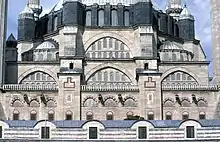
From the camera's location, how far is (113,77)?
50125mm

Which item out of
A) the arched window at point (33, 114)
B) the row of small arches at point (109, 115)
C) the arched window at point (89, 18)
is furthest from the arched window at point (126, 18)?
the arched window at point (33, 114)

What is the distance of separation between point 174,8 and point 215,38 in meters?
18.2

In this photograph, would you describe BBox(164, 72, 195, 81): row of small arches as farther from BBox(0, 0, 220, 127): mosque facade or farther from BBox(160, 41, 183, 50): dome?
BBox(160, 41, 183, 50): dome

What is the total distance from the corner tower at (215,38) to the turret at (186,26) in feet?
31.4

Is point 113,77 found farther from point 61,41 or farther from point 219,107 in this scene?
point 219,107

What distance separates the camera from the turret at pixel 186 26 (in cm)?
5900

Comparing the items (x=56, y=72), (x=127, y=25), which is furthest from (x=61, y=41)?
(x=127, y=25)

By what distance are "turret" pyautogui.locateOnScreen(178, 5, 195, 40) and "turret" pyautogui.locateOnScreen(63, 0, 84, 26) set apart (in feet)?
38.7

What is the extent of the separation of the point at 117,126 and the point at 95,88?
12779 millimetres

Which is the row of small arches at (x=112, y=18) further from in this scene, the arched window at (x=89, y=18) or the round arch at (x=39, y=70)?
the round arch at (x=39, y=70)

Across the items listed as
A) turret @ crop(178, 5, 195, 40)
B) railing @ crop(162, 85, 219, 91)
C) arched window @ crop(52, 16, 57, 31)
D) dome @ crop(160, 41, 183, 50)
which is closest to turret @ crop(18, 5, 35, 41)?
arched window @ crop(52, 16, 57, 31)

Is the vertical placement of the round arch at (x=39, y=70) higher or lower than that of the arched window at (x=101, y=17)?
lower

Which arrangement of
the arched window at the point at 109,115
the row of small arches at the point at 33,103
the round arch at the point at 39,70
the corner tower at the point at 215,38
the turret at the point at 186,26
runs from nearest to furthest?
the arched window at the point at 109,115 → the row of small arches at the point at 33,103 → the corner tower at the point at 215,38 → the round arch at the point at 39,70 → the turret at the point at 186,26

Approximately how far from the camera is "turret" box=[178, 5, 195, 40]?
2323 inches
